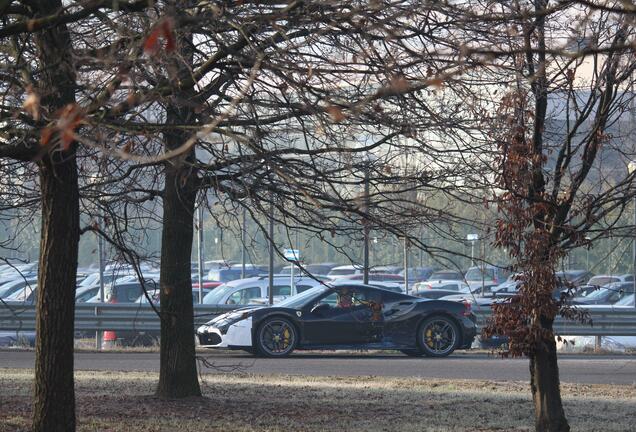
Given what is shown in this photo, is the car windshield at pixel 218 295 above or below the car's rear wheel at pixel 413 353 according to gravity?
above

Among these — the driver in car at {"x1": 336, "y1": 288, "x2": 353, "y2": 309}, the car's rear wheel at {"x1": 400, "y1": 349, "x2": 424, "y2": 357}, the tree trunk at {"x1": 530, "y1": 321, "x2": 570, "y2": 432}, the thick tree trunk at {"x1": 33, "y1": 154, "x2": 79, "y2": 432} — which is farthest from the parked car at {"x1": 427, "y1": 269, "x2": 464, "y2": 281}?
the thick tree trunk at {"x1": 33, "y1": 154, "x2": 79, "y2": 432}

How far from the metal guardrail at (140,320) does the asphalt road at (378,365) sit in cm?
125

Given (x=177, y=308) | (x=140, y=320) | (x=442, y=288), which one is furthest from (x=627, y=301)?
(x=177, y=308)

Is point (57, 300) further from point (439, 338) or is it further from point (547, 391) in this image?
point (439, 338)

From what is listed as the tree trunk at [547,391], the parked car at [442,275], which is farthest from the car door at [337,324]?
the parked car at [442,275]

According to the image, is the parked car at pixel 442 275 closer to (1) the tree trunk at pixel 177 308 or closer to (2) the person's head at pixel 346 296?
(2) the person's head at pixel 346 296

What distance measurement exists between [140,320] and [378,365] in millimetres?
5866

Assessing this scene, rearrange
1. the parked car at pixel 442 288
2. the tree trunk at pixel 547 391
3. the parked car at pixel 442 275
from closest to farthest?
the tree trunk at pixel 547 391 → the parked car at pixel 442 288 → the parked car at pixel 442 275

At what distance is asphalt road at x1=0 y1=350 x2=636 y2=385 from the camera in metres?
14.7

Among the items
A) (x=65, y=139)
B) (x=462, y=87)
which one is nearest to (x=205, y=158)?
(x=462, y=87)

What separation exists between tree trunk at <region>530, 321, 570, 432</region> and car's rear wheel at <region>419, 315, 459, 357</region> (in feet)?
29.2

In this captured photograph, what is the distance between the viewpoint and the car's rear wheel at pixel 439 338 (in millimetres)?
17500

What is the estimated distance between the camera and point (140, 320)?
19656mm

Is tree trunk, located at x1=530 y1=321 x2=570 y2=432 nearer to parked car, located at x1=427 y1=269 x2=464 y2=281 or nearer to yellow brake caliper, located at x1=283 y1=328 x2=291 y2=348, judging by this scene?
yellow brake caliper, located at x1=283 y1=328 x2=291 y2=348
